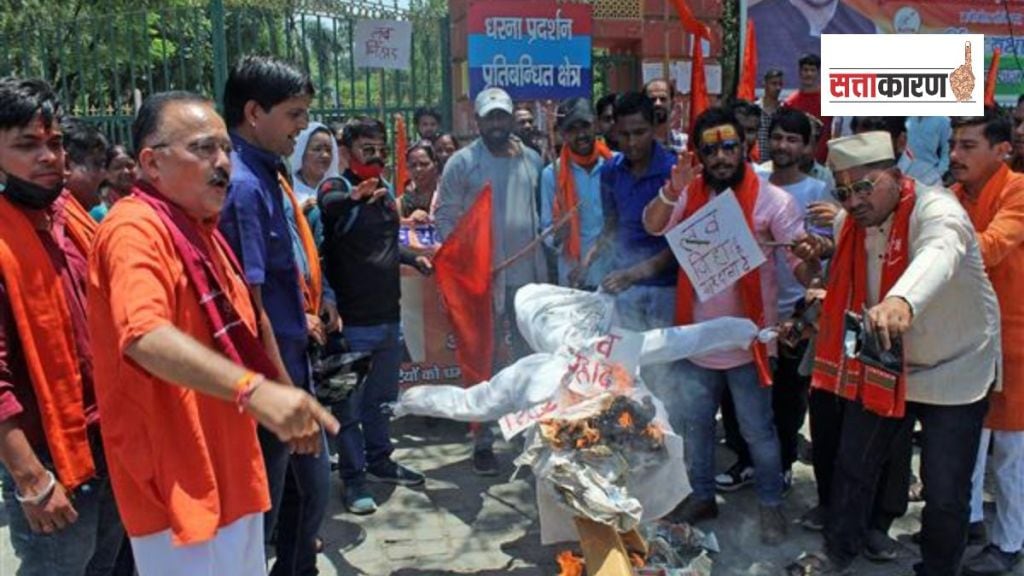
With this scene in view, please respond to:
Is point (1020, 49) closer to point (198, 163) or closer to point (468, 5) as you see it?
point (468, 5)

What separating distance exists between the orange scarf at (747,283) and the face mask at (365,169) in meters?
1.52

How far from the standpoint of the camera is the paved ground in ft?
12.7

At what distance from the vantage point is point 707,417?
4137mm

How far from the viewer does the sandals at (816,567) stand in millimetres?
3680

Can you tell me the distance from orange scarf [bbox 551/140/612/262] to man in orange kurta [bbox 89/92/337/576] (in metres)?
3.10

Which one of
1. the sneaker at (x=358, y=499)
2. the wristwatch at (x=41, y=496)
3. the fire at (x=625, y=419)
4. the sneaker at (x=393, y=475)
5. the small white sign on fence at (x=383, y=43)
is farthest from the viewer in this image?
the small white sign on fence at (x=383, y=43)

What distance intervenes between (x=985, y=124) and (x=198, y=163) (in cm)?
305

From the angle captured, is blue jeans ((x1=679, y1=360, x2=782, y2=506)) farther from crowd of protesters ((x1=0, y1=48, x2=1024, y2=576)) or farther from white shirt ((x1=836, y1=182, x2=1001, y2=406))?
white shirt ((x1=836, y1=182, x2=1001, y2=406))

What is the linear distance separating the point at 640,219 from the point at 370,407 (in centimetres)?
168

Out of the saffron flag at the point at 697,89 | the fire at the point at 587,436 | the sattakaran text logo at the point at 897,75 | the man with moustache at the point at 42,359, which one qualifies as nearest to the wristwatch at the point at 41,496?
the man with moustache at the point at 42,359

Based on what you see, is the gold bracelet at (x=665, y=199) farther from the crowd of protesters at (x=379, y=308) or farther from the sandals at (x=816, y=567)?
the sandals at (x=816, y=567)

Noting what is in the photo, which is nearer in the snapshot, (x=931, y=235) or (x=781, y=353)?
(x=931, y=235)

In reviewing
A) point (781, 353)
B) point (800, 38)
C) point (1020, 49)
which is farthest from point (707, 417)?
point (1020, 49)

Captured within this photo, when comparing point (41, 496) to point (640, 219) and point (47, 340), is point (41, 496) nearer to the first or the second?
point (47, 340)
